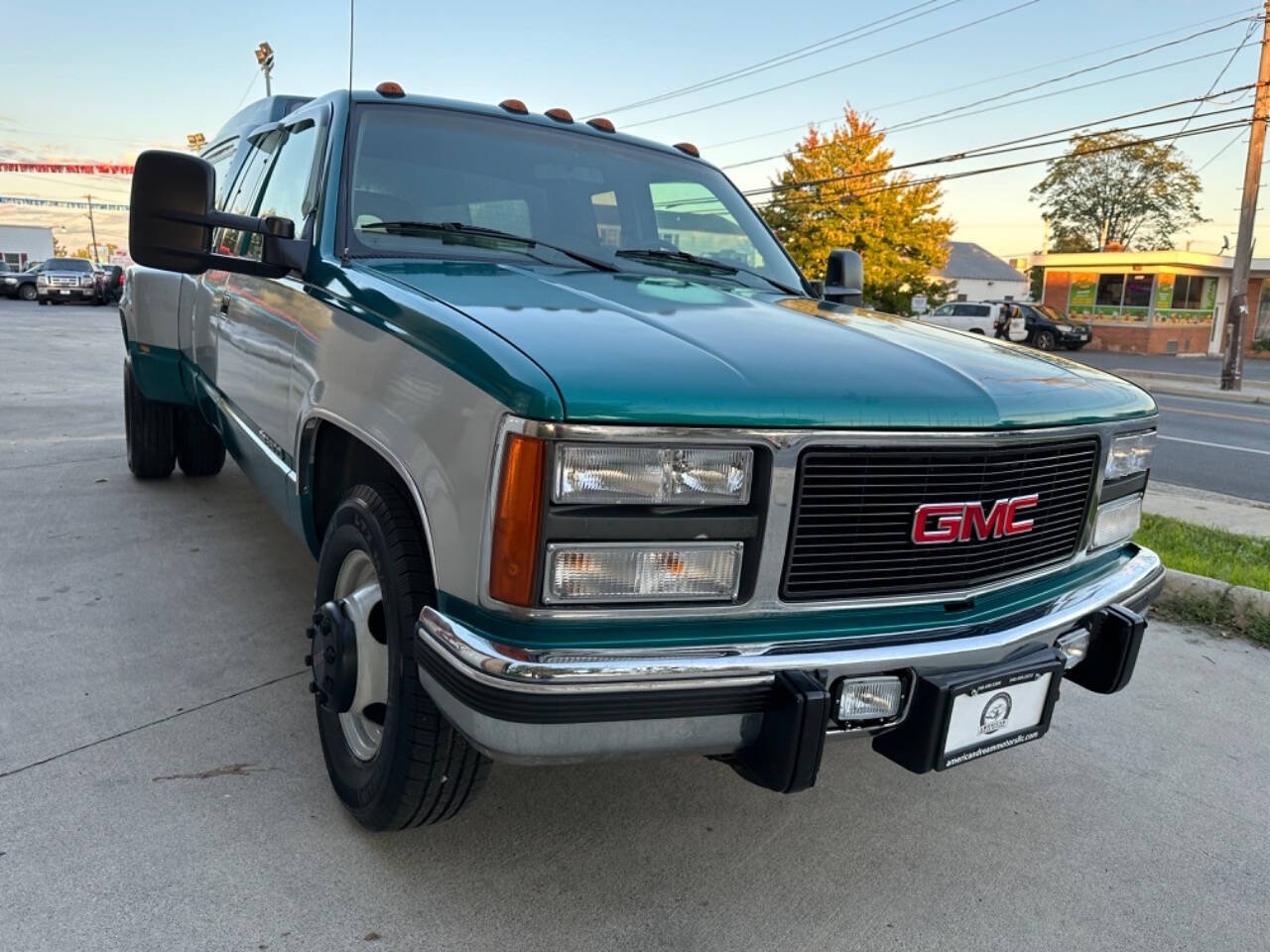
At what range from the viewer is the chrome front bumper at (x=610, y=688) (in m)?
1.74

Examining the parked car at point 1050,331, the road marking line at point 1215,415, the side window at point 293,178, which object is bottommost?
the road marking line at point 1215,415

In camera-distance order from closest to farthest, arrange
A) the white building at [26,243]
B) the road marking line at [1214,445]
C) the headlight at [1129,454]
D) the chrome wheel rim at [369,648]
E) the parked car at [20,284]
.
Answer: the chrome wheel rim at [369,648]
the headlight at [1129,454]
the road marking line at [1214,445]
the parked car at [20,284]
the white building at [26,243]

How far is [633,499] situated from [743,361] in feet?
1.36

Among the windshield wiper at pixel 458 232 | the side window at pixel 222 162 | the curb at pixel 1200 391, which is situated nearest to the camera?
the windshield wiper at pixel 458 232

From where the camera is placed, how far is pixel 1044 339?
33.0m

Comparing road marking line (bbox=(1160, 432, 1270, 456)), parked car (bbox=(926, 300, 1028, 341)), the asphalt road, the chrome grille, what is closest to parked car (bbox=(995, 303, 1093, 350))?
parked car (bbox=(926, 300, 1028, 341))

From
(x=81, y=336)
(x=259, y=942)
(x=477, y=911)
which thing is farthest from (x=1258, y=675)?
(x=81, y=336)

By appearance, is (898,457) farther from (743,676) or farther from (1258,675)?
(1258,675)

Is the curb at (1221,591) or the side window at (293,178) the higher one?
the side window at (293,178)

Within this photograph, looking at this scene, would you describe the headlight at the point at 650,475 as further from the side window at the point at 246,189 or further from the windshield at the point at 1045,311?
the windshield at the point at 1045,311

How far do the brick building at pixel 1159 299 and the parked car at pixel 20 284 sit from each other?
126 ft

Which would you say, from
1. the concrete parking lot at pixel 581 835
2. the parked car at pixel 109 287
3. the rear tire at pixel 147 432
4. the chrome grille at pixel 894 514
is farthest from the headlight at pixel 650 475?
the parked car at pixel 109 287

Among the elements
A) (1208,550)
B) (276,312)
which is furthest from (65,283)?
(1208,550)

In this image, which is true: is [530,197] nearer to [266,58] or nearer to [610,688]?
[610,688]
